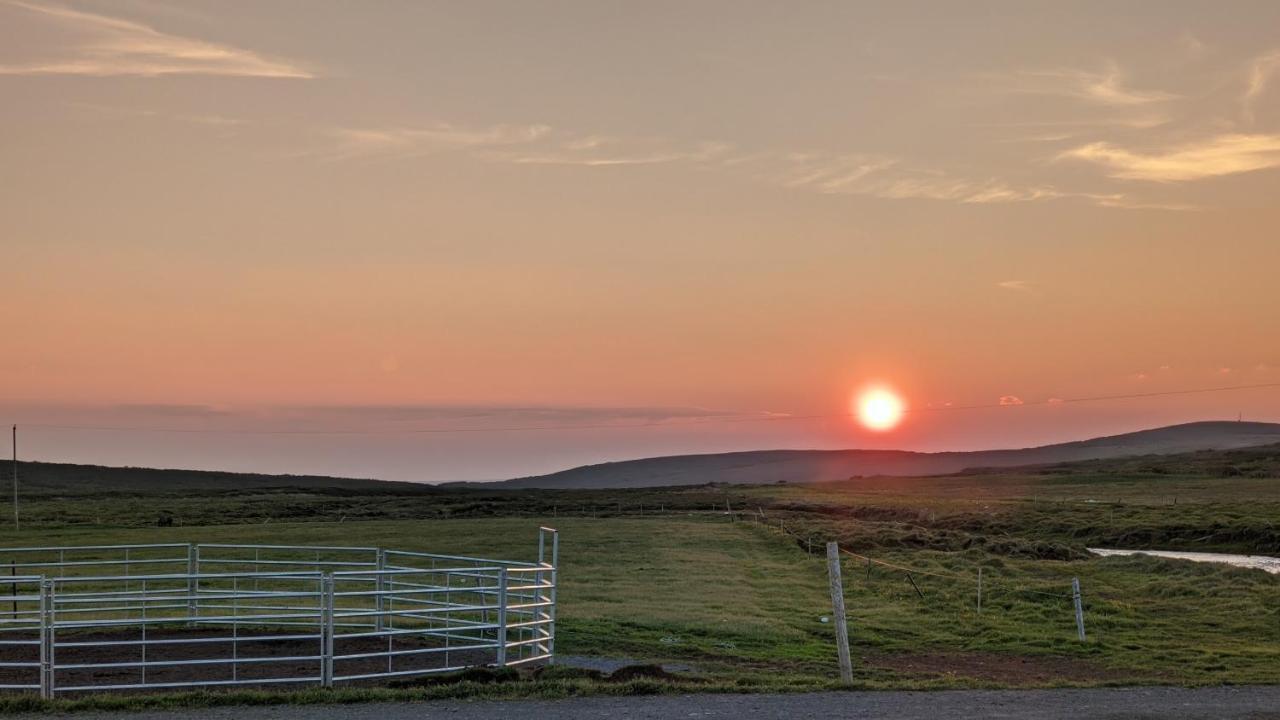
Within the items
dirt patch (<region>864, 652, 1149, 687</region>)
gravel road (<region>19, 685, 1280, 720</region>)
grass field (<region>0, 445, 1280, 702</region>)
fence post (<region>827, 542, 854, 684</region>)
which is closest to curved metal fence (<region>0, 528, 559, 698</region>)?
gravel road (<region>19, 685, 1280, 720</region>)

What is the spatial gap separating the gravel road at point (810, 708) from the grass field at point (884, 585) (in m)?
0.83

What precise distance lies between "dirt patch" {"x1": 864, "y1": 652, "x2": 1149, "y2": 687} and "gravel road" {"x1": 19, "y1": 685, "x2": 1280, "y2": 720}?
15.6 ft

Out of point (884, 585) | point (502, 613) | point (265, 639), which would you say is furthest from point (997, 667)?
point (884, 585)

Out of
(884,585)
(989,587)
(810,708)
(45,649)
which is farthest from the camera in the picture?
(884,585)

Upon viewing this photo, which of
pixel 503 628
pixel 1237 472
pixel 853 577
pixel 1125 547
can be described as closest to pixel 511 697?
pixel 503 628

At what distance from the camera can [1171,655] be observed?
25484 mm

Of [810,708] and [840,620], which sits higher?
[840,620]

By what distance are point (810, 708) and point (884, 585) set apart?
2405 centimetres

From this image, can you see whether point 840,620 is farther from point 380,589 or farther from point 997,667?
point 380,589

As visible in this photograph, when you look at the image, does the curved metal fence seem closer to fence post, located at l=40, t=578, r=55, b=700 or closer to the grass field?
fence post, located at l=40, t=578, r=55, b=700

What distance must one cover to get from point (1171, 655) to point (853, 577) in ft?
52.1

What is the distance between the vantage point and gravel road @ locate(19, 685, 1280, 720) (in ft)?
47.5

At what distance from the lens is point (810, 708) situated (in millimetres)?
15180

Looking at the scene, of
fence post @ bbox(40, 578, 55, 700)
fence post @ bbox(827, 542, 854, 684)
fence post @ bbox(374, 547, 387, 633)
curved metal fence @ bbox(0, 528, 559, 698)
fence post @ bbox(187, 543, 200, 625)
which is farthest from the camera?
fence post @ bbox(187, 543, 200, 625)
